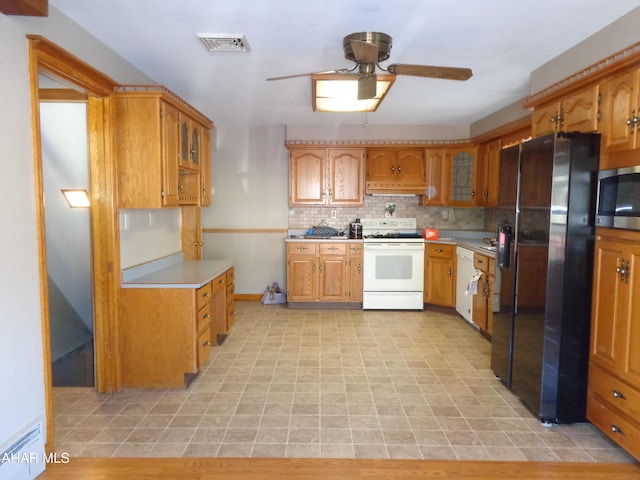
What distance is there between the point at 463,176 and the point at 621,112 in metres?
3.08

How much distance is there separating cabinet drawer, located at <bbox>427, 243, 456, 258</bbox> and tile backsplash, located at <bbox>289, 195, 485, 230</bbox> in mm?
654

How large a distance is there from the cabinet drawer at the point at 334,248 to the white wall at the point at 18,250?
11.3 ft

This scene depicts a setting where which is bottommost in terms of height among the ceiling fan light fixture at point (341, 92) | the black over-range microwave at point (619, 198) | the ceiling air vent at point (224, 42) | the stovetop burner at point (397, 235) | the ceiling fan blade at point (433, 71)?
the stovetop burner at point (397, 235)

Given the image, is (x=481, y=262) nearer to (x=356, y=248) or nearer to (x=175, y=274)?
(x=356, y=248)

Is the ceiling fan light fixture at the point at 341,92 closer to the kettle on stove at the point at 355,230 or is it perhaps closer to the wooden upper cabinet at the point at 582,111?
the wooden upper cabinet at the point at 582,111

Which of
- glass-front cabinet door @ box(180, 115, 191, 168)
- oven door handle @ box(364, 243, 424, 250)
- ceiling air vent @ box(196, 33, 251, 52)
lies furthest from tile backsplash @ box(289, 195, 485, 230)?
ceiling air vent @ box(196, 33, 251, 52)

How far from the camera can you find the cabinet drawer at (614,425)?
2.02m

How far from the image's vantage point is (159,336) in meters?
2.89

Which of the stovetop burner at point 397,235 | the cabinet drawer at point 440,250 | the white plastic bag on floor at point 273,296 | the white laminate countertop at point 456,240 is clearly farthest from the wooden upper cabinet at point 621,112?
the white plastic bag on floor at point 273,296

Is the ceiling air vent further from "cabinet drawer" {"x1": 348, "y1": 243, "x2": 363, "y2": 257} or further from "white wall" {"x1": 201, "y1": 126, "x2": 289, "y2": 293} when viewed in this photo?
"cabinet drawer" {"x1": 348, "y1": 243, "x2": 363, "y2": 257}

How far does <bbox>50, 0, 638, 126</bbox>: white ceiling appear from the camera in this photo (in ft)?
7.15

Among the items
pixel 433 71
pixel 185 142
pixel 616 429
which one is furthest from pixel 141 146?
pixel 616 429

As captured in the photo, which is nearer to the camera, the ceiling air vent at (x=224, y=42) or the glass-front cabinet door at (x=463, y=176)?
the ceiling air vent at (x=224, y=42)

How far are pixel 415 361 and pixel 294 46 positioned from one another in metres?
2.72
